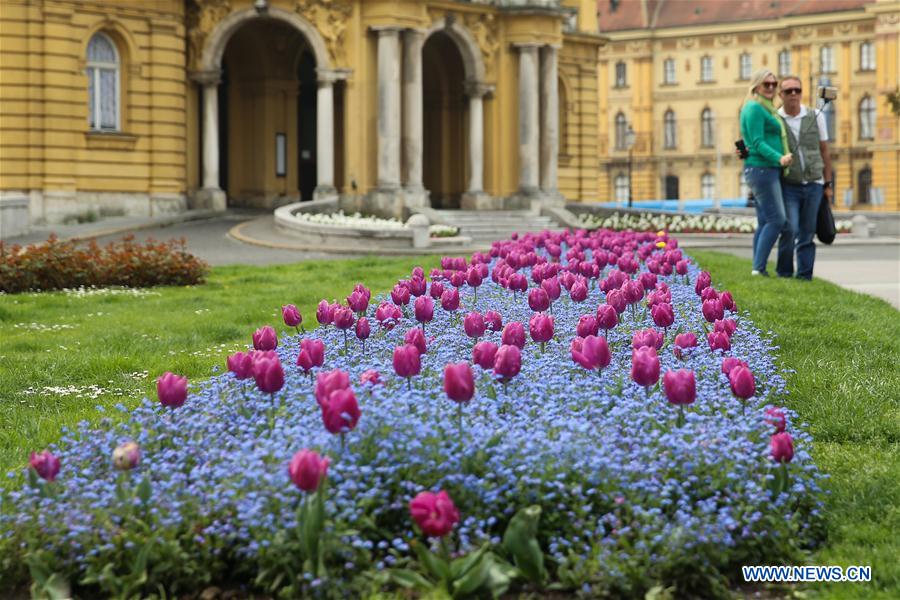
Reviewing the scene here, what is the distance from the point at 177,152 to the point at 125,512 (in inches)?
1254

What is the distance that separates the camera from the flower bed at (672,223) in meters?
39.9

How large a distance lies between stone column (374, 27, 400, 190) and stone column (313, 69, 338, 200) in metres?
1.37

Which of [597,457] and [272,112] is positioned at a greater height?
[272,112]

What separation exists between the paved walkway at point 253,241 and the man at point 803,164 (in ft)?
14.9

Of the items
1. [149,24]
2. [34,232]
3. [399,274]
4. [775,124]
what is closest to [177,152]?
[149,24]

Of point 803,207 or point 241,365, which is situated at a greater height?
point 803,207

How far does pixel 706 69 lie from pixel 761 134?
82.6 metres

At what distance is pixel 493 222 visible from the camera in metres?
38.4

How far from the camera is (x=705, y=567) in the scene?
447 centimetres

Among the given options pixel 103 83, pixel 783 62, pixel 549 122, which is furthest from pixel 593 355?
pixel 783 62

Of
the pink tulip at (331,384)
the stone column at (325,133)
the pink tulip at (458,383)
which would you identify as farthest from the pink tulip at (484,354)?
the stone column at (325,133)

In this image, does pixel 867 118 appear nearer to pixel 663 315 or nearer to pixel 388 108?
pixel 388 108

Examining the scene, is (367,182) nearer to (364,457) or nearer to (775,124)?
(775,124)

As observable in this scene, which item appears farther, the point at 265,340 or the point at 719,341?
the point at 719,341
